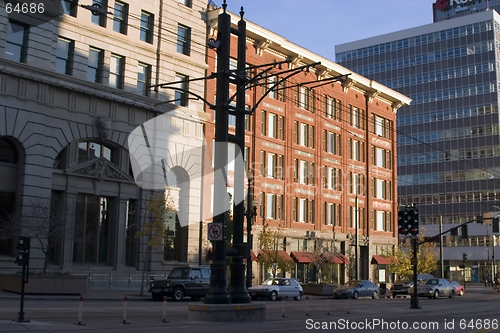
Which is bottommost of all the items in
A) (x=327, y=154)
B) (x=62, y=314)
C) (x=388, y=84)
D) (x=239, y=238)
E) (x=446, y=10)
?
(x=62, y=314)

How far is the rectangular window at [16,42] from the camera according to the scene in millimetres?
36875

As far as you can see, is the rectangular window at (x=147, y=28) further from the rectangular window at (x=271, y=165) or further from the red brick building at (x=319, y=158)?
the rectangular window at (x=271, y=165)

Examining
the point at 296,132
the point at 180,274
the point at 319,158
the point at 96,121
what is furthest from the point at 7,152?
the point at 319,158

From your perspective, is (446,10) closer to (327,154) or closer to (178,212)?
(327,154)

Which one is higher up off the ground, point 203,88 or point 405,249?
point 203,88

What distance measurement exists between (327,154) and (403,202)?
48339 millimetres

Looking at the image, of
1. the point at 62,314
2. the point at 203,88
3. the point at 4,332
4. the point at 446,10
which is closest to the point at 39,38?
the point at 203,88

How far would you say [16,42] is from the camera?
37219 mm

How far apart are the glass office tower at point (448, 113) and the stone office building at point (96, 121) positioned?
194 feet

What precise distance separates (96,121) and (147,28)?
28.7 feet

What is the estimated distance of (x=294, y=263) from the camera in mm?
55188

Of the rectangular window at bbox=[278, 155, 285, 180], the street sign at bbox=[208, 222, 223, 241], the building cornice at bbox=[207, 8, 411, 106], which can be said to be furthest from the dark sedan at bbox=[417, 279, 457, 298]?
the street sign at bbox=[208, 222, 223, 241]

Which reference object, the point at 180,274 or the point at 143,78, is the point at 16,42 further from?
the point at 180,274

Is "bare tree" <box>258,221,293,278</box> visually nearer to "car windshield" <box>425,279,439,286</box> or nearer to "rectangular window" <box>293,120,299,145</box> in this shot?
"rectangular window" <box>293,120,299,145</box>
